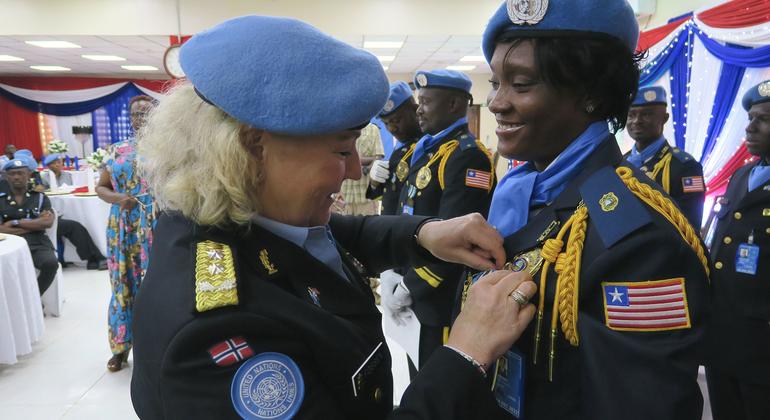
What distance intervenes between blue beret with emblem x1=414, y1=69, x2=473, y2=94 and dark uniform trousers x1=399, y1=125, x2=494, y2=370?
0.80 ft

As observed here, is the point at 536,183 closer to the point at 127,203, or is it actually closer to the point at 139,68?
the point at 127,203

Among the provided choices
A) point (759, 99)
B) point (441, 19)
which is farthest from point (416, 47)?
point (759, 99)

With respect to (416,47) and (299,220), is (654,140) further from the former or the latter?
(416,47)

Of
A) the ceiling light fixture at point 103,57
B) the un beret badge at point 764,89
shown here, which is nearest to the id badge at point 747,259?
the un beret badge at point 764,89

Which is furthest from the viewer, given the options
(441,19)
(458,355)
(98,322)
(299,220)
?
(441,19)

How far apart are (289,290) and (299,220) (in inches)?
5.1

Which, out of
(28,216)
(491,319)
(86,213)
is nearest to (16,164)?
(28,216)

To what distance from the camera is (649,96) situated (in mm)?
3229

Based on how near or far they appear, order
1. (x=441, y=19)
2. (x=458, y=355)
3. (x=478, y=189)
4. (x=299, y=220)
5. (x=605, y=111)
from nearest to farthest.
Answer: (x=458, y=355) < (x=299, y=220) < (x=605, y=111) < (x=478, y=189) < (x=441, y=19)

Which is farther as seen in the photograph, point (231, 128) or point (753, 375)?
point (753, 375)

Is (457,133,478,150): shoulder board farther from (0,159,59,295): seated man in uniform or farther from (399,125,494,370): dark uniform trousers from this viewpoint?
(0,159,59,295): seated man in uniform

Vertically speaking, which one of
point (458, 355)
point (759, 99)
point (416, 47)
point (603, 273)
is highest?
point (416, 47)

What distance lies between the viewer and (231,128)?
79 centimetres

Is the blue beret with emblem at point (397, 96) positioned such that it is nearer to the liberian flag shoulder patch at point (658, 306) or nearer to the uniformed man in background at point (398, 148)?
the uniformed man in background at point (398, 148)
